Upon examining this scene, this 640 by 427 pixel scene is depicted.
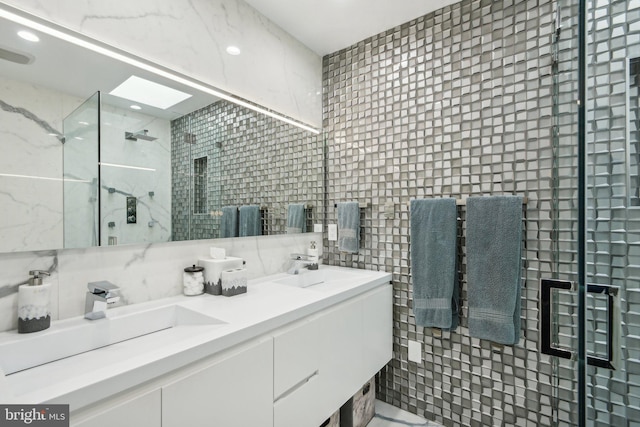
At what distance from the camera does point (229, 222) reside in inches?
65.9

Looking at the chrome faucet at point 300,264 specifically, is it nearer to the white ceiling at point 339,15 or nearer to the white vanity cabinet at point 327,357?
the white vanity cabinet at point 327,357

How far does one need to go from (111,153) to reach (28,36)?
0.44m

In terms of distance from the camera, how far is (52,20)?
1.10 metres

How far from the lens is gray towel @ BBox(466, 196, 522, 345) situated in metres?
1.52

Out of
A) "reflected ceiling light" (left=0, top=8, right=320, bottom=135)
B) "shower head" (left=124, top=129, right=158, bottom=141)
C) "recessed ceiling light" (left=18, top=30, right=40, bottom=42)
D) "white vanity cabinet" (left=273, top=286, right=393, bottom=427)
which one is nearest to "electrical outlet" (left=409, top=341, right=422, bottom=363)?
"white vanity cabinet" (left=273, top=286, right=393, bottom=427)

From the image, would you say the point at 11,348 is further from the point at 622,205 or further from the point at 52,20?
the point at 622,205

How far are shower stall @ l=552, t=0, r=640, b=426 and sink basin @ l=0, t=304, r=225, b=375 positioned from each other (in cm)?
108

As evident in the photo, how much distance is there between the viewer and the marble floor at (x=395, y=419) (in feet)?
5.96

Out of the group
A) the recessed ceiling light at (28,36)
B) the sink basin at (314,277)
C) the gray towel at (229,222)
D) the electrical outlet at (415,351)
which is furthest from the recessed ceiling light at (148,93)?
the electrical outlet at (415,351)

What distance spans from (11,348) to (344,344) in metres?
1.23

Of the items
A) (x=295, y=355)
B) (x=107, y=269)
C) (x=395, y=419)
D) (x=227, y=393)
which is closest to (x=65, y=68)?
(x=107, y=269)

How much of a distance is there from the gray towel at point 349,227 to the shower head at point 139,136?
1.25 m

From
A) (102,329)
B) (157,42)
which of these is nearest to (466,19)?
(157,42)

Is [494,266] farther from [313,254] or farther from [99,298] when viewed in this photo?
A: [99,298]
